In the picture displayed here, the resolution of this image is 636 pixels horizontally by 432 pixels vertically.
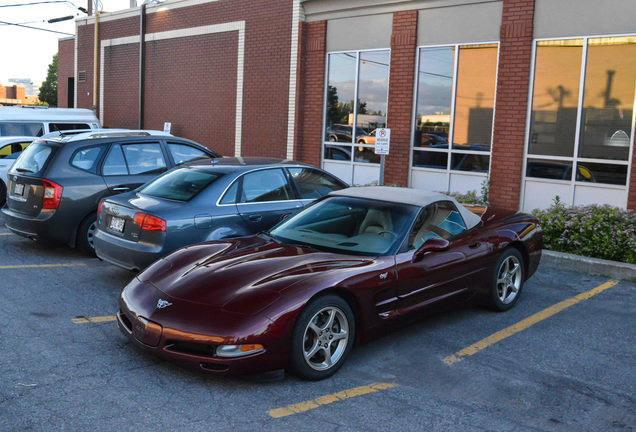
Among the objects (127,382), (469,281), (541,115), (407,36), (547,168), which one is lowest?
(127,382)

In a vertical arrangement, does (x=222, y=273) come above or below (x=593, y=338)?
above

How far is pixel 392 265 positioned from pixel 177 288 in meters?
1.78

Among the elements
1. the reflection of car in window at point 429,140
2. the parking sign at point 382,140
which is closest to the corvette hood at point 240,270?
the parking sign at point 382,140

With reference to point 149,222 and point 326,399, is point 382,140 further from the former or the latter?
point 326,399

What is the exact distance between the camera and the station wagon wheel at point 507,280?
6625 millimetres

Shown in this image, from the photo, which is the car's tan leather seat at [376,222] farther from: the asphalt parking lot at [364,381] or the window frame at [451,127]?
the window frame at [451,127]

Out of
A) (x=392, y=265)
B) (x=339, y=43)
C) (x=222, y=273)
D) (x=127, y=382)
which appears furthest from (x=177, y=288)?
(x=339, y=43)

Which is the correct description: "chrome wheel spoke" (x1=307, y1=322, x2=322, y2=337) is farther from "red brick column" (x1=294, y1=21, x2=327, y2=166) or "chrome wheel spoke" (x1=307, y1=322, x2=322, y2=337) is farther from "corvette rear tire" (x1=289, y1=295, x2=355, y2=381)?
"red brick column" (x1=294, y1=21, x2=327, y2=166)

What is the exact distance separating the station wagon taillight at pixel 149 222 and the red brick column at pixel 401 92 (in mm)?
7473

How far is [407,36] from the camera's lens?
13219 millimetres

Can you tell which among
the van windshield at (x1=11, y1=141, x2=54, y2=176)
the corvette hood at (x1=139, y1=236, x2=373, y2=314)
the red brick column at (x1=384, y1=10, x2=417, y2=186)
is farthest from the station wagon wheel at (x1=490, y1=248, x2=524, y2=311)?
the red brick column at (x1=384, y1=10, x2=417, y2=186)

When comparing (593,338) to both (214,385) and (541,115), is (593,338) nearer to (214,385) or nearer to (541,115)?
(214,385)

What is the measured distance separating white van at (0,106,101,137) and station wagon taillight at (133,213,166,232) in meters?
9.12

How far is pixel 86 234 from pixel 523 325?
5790 mm
